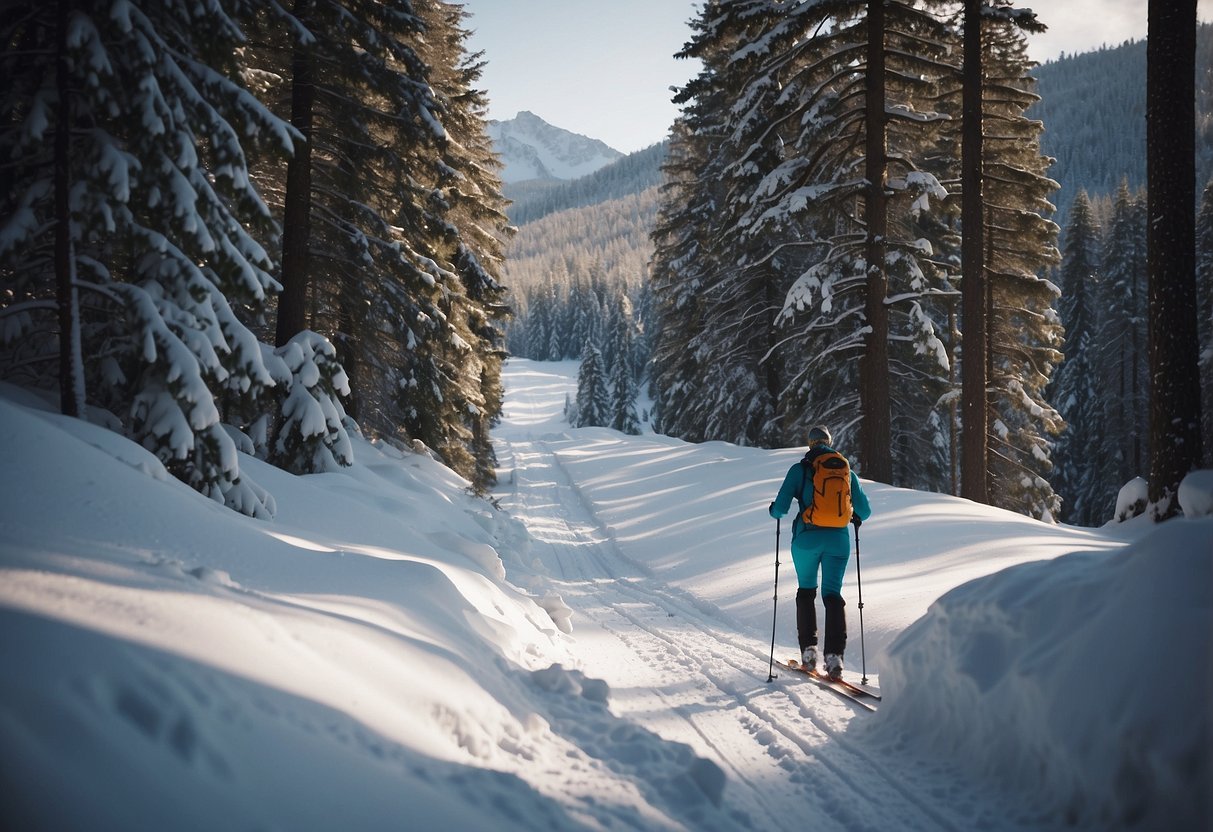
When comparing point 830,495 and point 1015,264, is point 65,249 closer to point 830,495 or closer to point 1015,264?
point 830,495

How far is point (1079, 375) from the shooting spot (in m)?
37.8

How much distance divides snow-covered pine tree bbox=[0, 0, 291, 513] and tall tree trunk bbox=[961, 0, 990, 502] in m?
11.4

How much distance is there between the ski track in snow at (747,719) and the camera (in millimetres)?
3518

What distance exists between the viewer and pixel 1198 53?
673 centimetres

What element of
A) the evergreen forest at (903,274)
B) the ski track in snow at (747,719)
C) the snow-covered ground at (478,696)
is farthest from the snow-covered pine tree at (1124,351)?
the snow-covered ground at (478,696)

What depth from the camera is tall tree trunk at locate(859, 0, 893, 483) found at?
1093 centimetres

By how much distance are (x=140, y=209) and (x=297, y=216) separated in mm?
4670

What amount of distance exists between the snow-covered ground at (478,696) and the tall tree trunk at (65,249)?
407 millimetres

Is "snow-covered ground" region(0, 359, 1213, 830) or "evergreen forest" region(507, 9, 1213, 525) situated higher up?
"evergreen forest" region(507, 9, 1213, 525)

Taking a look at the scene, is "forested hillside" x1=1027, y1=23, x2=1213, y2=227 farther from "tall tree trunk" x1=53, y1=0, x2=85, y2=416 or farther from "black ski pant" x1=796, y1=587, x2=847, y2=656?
"tall tree trunk" x1=53, y1=0, x2=85, y2=416

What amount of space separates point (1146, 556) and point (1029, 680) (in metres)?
0.93

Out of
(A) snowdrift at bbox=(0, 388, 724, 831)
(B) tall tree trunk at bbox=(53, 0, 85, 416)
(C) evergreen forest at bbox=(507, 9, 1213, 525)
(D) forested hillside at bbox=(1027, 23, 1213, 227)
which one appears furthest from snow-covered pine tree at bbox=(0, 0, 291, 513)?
(D) forested hillside at bbox=(1027, 23, 1213, 227)

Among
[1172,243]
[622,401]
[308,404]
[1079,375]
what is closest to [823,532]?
[1172,243]

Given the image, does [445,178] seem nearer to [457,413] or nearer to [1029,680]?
[457,413]
